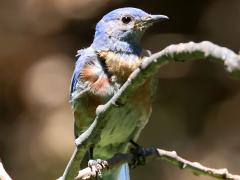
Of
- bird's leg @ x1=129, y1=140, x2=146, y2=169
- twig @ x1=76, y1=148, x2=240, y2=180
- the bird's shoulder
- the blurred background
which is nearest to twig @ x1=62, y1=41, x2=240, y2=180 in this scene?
twig @ x1=76, y1=148, x2=240, y2=180

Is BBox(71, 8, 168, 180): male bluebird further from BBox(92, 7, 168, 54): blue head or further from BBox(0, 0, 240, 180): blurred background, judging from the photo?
BBox(0, 0, 240, 180): blurred background

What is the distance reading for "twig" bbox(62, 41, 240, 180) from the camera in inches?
71.2

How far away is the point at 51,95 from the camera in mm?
6441

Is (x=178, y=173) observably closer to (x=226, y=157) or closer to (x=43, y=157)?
(x=226, y=157)

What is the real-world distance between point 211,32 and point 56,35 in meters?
1.39

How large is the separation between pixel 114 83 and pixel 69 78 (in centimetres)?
303

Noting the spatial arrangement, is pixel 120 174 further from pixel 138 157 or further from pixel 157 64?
Answer: pixel 157 64

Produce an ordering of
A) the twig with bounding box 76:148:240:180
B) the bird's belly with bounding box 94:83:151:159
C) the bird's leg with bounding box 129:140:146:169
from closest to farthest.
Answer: the twig with bounding box 76:148:240:180
the bird's leg with bounding box 129:140:146:169
the bird's belly with bounding box 94:83:151:159

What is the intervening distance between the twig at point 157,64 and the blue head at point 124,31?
1.32 m

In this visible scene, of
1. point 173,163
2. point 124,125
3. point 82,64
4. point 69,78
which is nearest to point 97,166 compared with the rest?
point 124,125

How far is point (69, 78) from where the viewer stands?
6.42 metres

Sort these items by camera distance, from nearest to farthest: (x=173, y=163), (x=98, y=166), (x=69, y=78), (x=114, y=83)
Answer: (x=173, y=163)
(x=98, y=166)
(x=114, y=83)
(x=69, y=78)

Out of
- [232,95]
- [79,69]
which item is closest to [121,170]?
[79,69]

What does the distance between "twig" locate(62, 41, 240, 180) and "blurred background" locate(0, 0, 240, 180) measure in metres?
3.91
